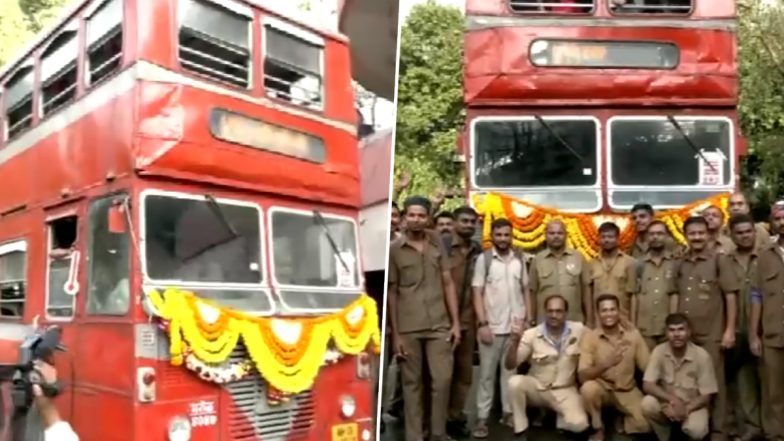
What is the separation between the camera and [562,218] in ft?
8.29

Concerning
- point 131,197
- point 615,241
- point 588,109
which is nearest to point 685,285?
point 615,241

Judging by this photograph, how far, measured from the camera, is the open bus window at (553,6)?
261 cm

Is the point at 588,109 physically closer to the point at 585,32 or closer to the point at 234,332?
the point at 585,32

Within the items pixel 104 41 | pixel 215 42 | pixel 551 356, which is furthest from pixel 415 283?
pixel 104 41

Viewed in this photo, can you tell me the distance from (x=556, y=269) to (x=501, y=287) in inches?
6.6

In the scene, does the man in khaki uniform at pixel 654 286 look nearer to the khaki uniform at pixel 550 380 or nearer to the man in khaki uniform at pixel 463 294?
the khaki uniform at pixel 550 380

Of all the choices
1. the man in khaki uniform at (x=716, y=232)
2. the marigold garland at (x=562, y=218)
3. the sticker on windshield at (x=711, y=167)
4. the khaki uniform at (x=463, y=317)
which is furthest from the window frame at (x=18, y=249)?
the sticker on windshield at (x=711, y=167)

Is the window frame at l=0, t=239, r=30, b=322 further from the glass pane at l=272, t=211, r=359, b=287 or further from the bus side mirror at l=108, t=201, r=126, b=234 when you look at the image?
the glass pane at l=272, t=211, r=359, b=287

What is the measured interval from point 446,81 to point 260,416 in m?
1.07

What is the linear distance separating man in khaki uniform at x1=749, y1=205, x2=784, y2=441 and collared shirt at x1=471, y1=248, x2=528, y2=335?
21.2 inches

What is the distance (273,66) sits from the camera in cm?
167

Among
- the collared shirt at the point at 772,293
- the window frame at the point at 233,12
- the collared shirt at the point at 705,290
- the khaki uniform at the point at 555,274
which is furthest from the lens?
the khaki uniform at the point at 555,274

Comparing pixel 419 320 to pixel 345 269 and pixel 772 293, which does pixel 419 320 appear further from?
pixel 772 293

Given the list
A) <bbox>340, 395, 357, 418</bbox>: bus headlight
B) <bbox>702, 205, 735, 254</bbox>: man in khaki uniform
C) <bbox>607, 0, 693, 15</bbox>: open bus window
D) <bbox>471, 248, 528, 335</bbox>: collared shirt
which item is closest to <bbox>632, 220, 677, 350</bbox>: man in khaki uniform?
<bbox>702, 205, 735, 254</bbox>: man in khaki uniform
